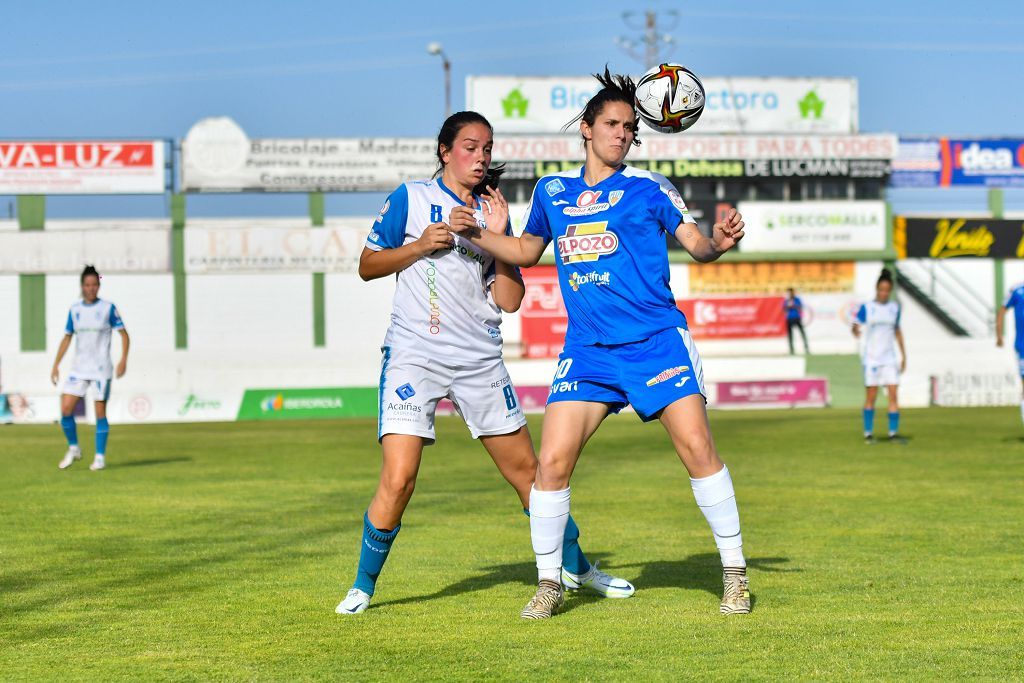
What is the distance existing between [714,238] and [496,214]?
1085 mm

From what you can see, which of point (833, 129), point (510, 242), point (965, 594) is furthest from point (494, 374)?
point (833, 129)

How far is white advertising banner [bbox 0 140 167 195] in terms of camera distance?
152 ft

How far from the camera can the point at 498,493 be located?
12602 millimetres

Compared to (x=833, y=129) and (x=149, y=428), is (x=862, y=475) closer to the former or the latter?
(x=149, y=428)

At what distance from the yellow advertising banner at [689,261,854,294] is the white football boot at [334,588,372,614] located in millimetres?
41585

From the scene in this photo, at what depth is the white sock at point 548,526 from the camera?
6.25 m

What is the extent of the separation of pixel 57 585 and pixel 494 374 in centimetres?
275

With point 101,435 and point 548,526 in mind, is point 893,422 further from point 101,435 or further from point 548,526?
point 548,526

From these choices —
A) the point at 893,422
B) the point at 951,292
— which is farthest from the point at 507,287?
the point at 951,292

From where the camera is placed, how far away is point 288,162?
4659 centimetres

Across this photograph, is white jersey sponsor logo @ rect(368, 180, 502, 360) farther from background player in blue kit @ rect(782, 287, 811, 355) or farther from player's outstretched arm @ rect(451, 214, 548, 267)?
background player in blue kit @ rect(782, 287, 811, 355)

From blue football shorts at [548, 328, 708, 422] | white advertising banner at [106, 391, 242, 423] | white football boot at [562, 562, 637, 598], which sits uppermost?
blue football shorts at [548, 328, 708, 422]

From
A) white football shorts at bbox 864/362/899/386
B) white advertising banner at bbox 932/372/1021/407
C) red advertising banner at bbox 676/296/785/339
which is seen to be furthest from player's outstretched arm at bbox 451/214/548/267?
red advertising banner at bbox 676/296/785/339

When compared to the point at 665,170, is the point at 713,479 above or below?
below
